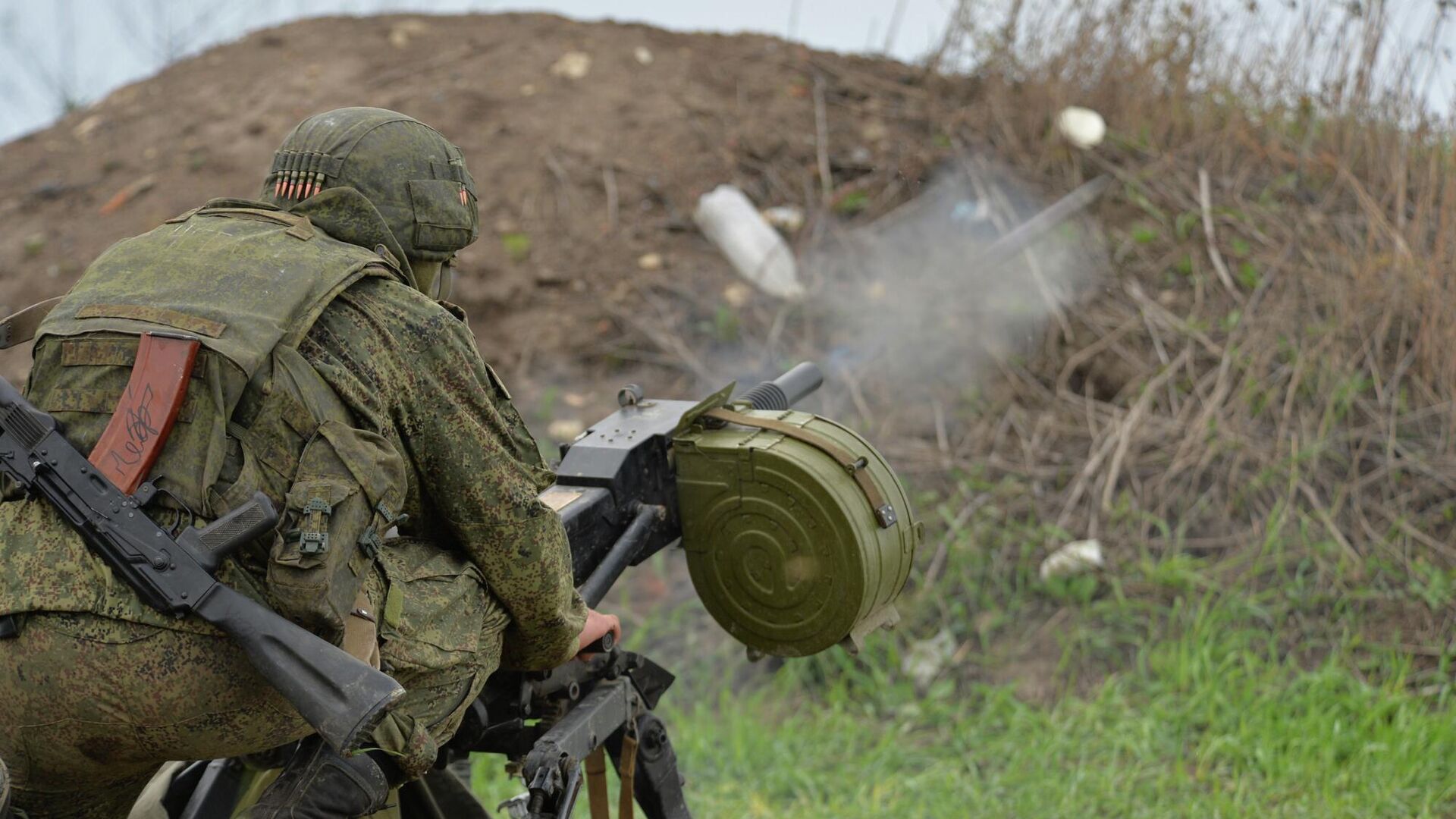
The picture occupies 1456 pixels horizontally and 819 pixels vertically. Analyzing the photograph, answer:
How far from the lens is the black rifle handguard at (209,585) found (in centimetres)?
202

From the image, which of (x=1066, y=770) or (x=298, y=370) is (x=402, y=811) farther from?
(x=1066, y=770)

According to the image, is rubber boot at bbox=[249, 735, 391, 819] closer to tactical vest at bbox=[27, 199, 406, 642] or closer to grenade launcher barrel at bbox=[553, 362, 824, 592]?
tactical vest at bbox=[27, 199, 406, 642]

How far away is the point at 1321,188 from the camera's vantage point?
6.20 meters

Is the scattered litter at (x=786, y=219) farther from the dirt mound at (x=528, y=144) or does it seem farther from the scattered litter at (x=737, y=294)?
the scattered litter at (x=737, y=294)

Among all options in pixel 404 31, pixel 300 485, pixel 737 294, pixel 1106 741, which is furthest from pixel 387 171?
pixel 404 31

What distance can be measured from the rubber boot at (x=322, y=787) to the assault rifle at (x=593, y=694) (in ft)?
0.98

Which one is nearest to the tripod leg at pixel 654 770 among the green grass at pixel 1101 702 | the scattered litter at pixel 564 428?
the green grass at pixel 1101 702

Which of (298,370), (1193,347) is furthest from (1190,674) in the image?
→ (298,370)

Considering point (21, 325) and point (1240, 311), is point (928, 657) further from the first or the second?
point (21, 325)

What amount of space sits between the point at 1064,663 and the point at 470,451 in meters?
3.02

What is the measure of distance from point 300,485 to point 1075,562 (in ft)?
11.6

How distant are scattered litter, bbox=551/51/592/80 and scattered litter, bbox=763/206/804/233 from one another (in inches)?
59.2

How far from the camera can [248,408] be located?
2.10 meters

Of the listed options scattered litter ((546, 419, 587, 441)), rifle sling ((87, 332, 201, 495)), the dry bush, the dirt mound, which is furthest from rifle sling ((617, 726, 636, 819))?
the dirt mound
